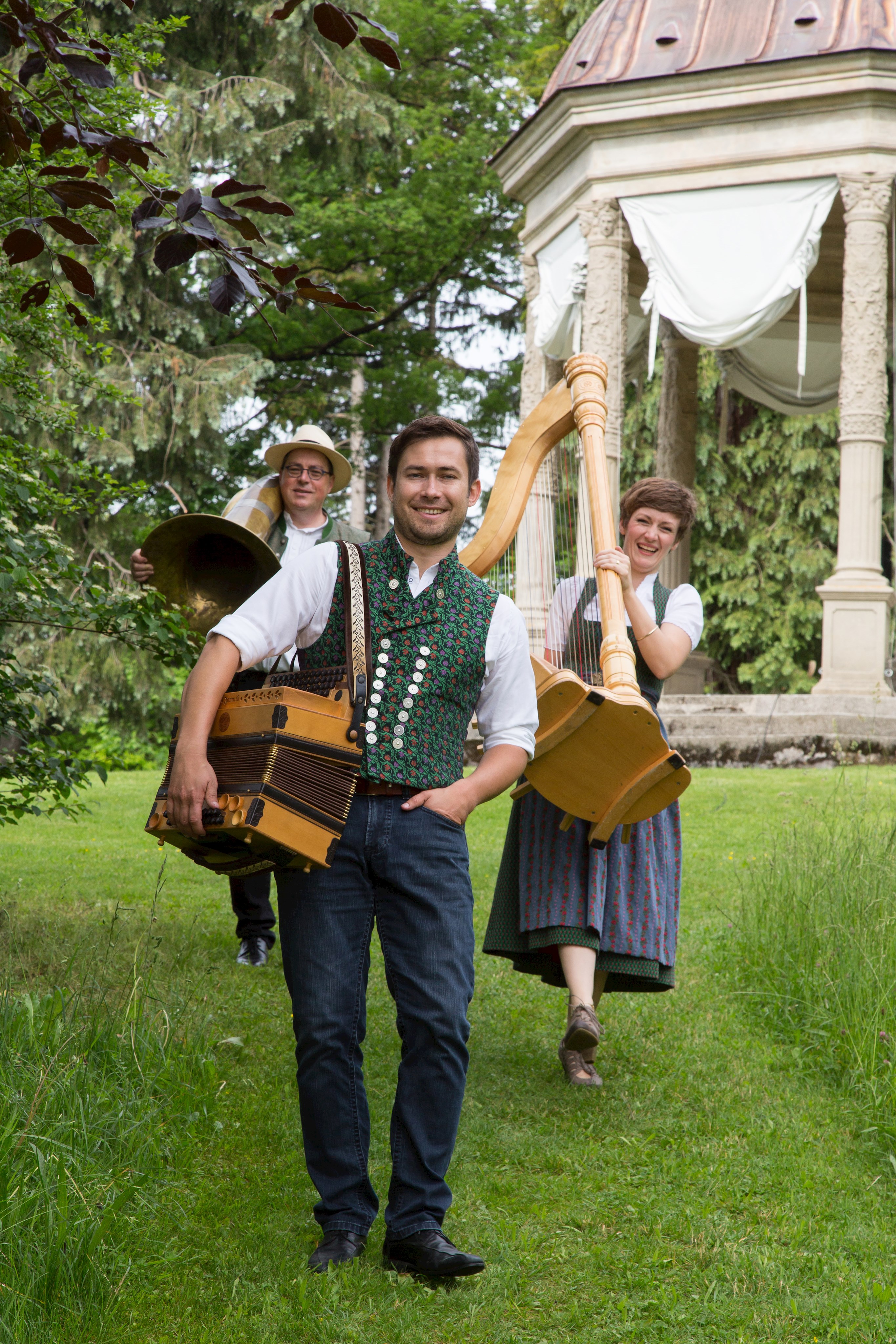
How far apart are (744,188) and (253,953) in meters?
10.2

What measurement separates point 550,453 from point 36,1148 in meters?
2.67

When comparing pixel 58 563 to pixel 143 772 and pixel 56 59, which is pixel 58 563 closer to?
pixel 56 59

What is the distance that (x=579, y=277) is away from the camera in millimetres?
14312

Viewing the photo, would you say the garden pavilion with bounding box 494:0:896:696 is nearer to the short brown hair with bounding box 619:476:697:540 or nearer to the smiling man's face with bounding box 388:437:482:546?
the short brown hair with bounding box 619:476:697:540

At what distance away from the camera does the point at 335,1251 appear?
10.3ft

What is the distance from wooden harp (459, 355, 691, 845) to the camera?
381 cm

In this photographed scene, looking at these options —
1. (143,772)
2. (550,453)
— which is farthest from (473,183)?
(550,453)

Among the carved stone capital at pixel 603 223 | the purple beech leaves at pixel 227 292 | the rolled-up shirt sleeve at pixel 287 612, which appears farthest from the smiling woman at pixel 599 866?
the carved stone capital at pixel 603 223

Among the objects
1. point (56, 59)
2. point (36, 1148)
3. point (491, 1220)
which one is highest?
point (56, 59)

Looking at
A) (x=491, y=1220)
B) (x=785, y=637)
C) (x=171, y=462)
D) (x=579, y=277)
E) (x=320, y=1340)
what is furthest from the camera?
(x=785, y=637)

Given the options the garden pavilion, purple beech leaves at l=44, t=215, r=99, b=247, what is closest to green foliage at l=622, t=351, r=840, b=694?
the garden pavilion

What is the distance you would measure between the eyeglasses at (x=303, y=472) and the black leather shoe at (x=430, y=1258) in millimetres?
2798

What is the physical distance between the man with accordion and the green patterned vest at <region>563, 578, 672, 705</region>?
1183 millimetres

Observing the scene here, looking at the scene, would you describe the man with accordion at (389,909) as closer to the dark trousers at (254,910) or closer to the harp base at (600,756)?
the harp base at (600,756)
